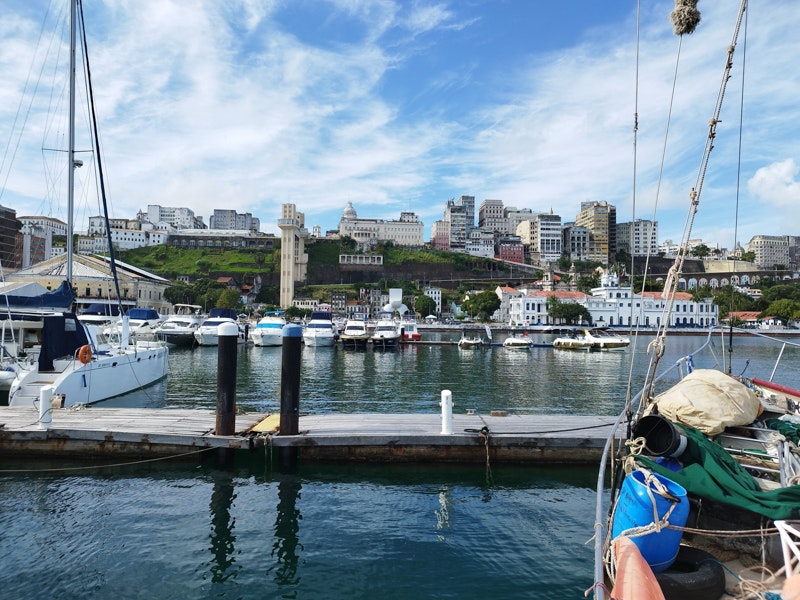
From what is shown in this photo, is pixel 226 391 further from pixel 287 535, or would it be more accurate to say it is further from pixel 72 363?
pixel 72 363

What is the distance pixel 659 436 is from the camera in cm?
666

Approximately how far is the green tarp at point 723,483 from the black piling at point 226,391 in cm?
964

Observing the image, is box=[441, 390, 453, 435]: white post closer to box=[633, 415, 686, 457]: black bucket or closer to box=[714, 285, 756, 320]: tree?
box=[633, 415, 686, 457]: black bucket

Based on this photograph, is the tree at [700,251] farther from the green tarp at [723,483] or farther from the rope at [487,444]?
the green tarp at [723,483]

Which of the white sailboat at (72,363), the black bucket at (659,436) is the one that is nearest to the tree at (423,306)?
the white sailboat at (72,363)

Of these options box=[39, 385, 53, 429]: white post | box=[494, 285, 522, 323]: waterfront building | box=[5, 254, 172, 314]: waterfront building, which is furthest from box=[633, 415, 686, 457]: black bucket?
box=[494, 285, 522, 323]: waterfront building

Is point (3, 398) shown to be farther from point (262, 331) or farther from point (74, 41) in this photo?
point (262, 331)

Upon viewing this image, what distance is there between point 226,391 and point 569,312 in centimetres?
10878

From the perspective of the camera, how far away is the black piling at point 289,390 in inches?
508

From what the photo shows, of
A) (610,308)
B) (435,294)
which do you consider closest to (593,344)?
(610,308)

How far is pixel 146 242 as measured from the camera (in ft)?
590

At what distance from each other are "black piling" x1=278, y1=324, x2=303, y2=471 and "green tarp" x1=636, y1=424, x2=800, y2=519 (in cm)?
870

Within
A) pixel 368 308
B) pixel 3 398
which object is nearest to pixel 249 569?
pixel 3 398

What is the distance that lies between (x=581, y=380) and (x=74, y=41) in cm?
3347
